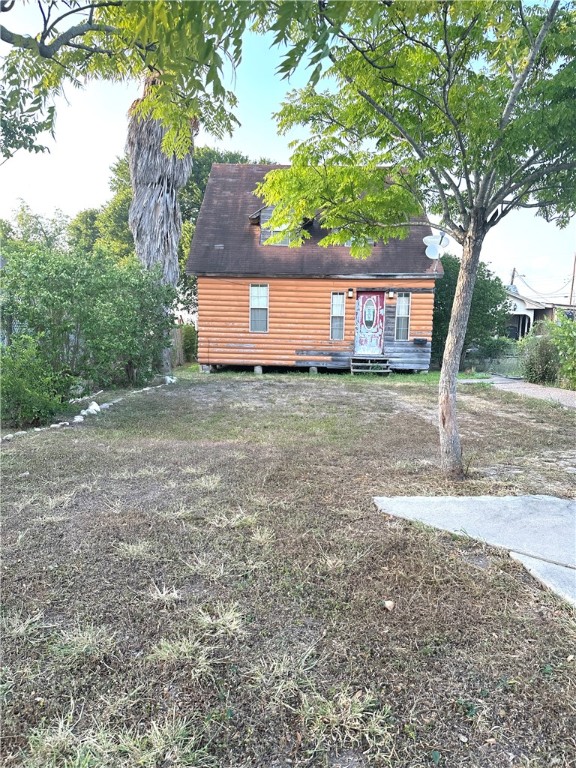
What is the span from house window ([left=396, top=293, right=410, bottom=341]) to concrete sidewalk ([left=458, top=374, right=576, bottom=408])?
246 cm

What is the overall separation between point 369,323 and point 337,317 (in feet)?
3.58

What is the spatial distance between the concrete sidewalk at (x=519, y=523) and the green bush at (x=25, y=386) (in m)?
4.43

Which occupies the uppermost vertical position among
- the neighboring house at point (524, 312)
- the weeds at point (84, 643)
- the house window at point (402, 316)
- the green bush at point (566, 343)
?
the neighboring house at point (524, 312)

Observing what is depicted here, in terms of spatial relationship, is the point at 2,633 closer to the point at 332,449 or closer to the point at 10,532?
the point at 10,532

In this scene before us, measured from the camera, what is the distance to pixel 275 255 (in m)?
14.1

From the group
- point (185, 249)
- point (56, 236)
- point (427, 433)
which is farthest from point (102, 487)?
point (56, 236)

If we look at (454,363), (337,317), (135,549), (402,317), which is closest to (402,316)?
(402,317)

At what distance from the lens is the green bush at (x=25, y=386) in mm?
5234

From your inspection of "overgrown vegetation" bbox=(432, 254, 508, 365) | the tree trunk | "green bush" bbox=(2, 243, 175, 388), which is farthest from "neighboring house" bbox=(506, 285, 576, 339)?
the tree trunk

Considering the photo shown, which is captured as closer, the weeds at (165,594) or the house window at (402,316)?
the weeds at (165,594)

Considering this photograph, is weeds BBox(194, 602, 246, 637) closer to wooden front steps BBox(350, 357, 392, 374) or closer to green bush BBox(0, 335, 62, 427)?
green bush BBox(0, 335, 62, 427)

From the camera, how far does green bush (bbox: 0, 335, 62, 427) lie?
5234 mm

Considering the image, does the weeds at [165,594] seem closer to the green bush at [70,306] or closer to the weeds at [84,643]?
the weeds at [84,643]

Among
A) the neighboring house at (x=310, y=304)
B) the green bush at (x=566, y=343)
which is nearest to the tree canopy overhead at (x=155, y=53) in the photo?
the green bush at (x=566, y=343)
